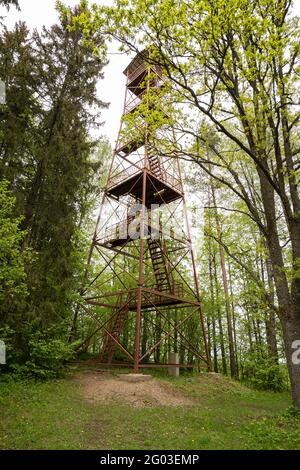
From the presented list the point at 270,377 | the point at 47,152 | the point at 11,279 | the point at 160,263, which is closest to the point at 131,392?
the point at 11,279

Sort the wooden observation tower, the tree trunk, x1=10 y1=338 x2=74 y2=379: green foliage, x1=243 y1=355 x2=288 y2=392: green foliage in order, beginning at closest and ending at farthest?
the tree trunk → x1=10 y1=338 x2=74 y2=379: green foliage → the wooden observation tower → x1=243 y1=355 x2=288 y2=392: green foliage

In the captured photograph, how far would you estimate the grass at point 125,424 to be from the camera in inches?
178

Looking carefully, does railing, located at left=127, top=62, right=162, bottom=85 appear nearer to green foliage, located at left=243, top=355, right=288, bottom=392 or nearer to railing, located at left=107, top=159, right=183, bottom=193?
railing, located at left=107, top=159, right=183, bottom=193

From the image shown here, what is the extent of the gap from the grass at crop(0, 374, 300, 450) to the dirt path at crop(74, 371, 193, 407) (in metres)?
0.33

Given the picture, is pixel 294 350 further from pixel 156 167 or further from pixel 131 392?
pixel 156 167

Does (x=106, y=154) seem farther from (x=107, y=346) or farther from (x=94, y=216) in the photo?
(x=107, y=346)

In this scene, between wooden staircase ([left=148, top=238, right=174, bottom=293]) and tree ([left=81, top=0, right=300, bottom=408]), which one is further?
wooden staircase ([left=148, top=238, right=174, bottom=293])

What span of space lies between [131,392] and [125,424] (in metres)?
2.31

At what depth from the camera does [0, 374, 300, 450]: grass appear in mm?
4523

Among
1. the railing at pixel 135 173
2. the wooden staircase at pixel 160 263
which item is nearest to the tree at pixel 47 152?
the railing at pixel 135 173

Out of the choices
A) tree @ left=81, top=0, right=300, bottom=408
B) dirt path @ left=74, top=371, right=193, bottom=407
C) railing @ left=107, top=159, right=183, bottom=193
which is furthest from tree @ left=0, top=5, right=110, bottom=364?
tree @ left=81, top=0, right=300, bottom=408

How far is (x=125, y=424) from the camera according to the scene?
5613 mm

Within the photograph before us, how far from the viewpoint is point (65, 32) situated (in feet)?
42.0

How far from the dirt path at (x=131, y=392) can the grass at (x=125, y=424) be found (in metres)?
0.33
